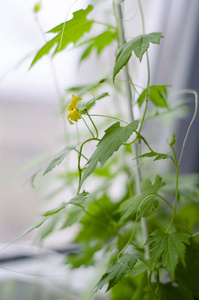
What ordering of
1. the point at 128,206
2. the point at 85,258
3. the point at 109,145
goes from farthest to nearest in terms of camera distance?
the point at 85,258 → the point at 128,206 → the point at 109,145

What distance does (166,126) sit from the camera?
157cm

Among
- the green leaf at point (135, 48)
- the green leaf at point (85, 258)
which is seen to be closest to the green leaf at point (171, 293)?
the green leaf at point (85, 258)

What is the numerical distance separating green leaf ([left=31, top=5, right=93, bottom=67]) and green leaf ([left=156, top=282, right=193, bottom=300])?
0.43 meters

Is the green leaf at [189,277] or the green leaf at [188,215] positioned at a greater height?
the green leaf at [189,277]

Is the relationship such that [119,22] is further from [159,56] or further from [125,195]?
[159,56]

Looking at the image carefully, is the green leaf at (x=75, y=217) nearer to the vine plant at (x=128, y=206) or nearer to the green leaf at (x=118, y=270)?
the vine plant at (x=128, y=206)

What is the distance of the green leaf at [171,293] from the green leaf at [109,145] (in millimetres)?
273

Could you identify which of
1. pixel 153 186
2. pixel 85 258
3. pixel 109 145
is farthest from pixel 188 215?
pixel 109 145

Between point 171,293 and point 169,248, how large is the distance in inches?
6.0

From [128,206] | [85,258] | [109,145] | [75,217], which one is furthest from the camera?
[85,258]

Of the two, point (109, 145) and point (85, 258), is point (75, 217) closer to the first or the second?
point (85, 258)

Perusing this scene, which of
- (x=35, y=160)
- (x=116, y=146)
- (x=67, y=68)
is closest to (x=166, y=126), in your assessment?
(x=67, y=68)

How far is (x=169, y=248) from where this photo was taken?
56 cm

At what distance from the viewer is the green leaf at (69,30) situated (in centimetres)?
62
